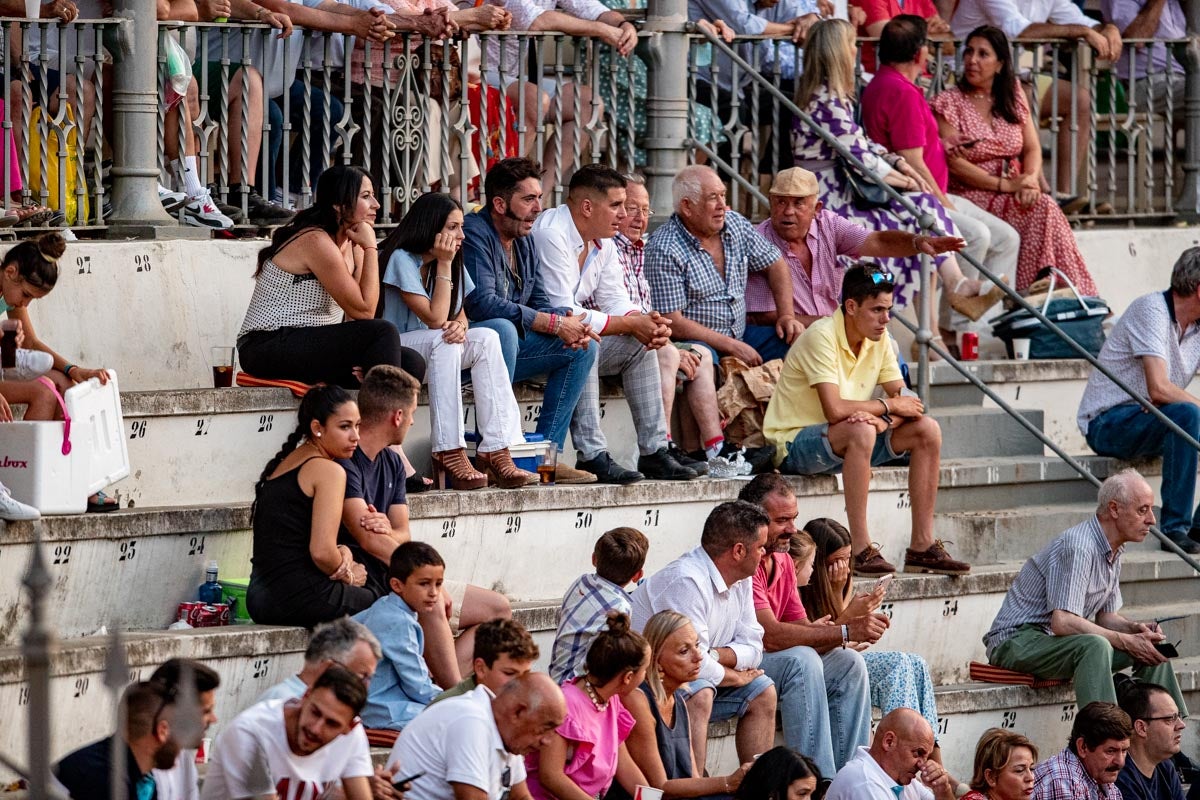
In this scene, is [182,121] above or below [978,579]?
above

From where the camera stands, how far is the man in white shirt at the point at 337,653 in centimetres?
632

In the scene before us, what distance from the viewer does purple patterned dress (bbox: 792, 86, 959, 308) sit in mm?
10938

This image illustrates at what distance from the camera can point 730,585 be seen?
8156 millimetres

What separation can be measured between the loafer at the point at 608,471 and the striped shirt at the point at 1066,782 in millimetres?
2012

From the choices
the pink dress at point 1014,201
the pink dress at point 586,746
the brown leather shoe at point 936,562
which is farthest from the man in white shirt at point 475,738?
the pink dress at point 1014,201

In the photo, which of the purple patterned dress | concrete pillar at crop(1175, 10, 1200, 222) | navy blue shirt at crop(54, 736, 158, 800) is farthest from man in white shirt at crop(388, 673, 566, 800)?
concrete pillar at crop(1175, 10, 1200, 222)

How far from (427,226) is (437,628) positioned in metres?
2.02

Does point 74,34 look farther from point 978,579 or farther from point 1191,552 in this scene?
point 1191,552

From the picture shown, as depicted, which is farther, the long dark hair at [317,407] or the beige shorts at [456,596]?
the beige shorts at [456,596]

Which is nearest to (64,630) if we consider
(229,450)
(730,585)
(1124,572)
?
(229,450)

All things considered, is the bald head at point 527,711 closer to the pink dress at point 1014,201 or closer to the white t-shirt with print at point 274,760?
the white t-shirt with print at point 274,760

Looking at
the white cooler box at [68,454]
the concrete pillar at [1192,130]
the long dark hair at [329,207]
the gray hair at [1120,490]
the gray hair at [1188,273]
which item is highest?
the concrete pillar at [1192,130]

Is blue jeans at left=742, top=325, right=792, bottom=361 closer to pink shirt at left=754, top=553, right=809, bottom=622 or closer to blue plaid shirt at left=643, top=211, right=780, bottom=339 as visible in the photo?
blue plaid shirt at left=643, top=211, right=780, bottom=339

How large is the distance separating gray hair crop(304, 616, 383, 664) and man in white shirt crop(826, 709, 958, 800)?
1994 mm
